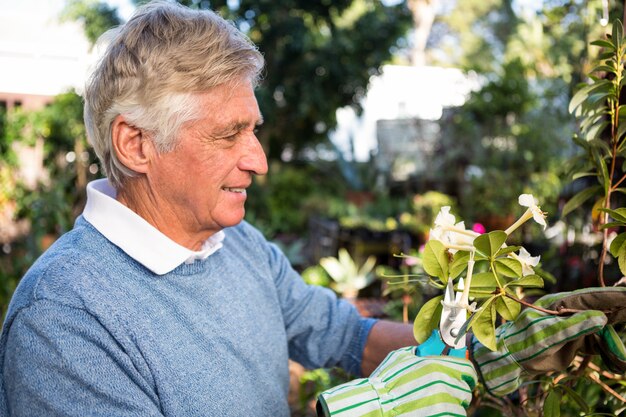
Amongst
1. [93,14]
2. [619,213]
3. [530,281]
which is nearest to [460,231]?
[530,281]

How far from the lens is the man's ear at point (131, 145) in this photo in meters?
1.29

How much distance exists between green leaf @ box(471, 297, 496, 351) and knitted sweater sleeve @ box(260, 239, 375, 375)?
2.16 ft

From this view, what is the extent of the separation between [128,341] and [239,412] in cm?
29

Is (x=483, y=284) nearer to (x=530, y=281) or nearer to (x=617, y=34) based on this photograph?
(x=530, y=281)

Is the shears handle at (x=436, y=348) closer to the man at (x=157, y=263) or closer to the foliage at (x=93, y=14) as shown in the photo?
the man at (x=157, y=263)

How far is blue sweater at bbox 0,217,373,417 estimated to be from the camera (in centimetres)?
106

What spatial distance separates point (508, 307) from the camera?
0.94 m

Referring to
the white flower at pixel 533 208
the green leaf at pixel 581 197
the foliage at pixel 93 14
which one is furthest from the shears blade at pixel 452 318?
the foliage at pixel 93 14

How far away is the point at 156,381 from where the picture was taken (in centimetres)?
117

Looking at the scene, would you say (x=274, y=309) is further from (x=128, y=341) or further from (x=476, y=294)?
(x=476, y=294)

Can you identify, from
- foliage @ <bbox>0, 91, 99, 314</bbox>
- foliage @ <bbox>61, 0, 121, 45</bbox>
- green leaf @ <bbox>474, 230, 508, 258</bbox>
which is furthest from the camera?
foliage @ <bbox>61, 0, 121, 45</bbox>

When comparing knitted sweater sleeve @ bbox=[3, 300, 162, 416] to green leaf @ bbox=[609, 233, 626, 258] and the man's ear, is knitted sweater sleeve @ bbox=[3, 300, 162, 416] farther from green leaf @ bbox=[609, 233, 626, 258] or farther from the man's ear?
green leaf @ bbox=[609, 233, 626, 258]

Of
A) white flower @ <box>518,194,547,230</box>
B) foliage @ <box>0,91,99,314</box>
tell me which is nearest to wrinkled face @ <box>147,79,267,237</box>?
white flower @ <box>518,194,547,230</box>

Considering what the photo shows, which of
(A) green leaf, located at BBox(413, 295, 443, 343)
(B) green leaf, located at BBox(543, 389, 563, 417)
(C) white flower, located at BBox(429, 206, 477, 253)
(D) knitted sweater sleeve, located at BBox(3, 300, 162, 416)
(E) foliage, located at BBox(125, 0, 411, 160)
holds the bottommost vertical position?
(E) foliage, located at BBox(125, 0, 411, 160)
